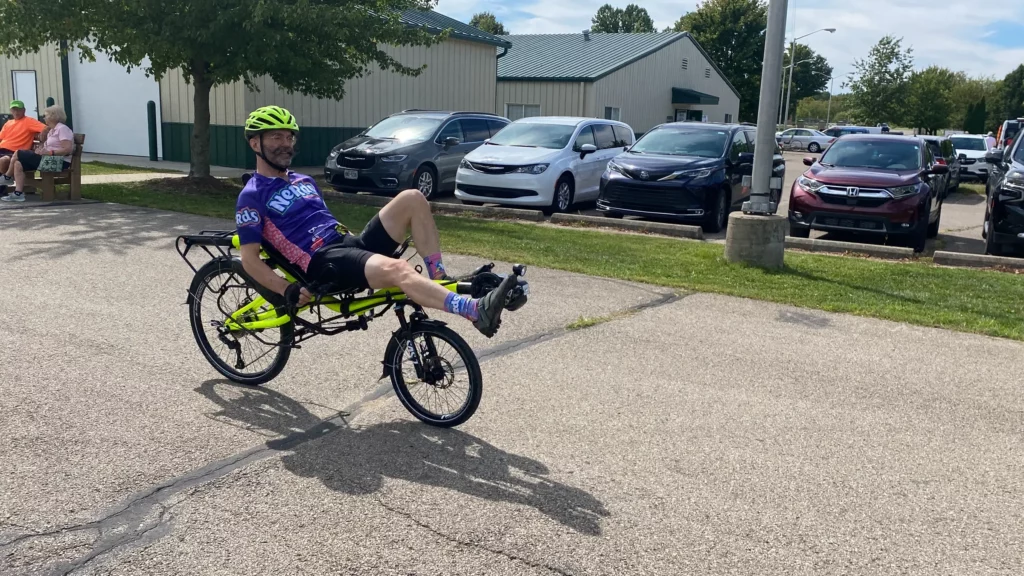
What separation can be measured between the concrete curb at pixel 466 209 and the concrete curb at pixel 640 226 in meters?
0.49

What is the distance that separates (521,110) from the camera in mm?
35719

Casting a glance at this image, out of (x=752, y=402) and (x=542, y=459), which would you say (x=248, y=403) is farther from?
(x=752, y=402)

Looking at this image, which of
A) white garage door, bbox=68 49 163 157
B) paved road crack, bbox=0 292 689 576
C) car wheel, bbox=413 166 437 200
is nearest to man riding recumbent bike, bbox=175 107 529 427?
paved road crack, bbox=0 292 689 576

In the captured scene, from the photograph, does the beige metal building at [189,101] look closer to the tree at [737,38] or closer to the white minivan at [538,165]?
the white minivan at [538,165]

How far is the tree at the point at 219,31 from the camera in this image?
1357cm

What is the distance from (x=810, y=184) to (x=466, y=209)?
17.7 ft

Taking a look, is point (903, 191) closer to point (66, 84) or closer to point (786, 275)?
point (786, 275)

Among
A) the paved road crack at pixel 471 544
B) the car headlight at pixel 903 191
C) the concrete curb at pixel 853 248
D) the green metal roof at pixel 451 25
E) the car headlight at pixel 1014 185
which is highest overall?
the green metal roof at pixel 451 25

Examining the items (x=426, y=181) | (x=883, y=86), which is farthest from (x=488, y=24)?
(x=426, y=181)

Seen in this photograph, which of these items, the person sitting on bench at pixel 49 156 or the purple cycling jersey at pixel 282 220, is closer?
the purple cycling jersey at pixel 282 220

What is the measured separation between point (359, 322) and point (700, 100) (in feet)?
133

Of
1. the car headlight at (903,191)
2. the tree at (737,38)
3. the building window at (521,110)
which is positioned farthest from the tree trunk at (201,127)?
the tree at (737,38)

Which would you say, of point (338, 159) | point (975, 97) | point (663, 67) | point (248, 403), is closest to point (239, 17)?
point (338, 159)

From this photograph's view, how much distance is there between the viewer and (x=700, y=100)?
4300 cm
